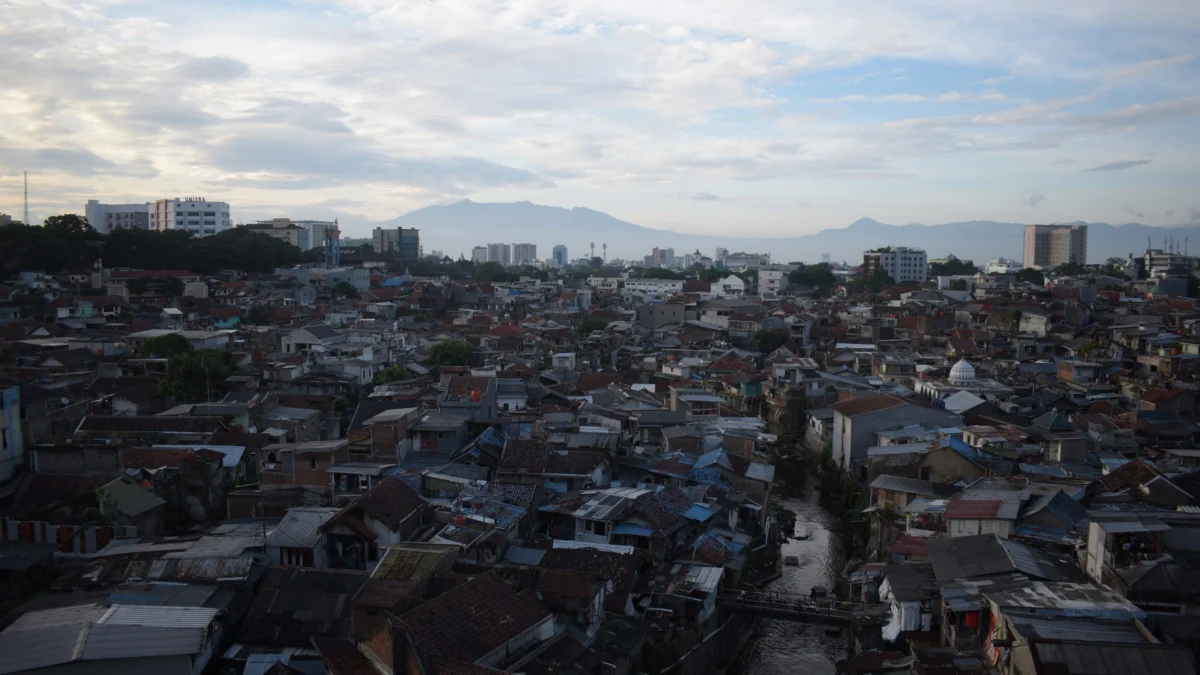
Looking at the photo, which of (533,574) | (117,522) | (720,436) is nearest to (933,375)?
(720,436)

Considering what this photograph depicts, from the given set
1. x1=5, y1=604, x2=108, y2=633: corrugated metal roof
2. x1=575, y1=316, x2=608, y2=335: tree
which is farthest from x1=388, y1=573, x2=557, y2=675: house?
x1=575, y1=316, x2=608, y2=335: tree

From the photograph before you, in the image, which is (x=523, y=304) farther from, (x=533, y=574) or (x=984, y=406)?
(x=533, y=574)

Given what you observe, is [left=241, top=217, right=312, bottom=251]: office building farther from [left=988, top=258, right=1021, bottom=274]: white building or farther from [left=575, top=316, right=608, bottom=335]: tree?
[left=988, top=258, right=1021, bottom=274]: white building

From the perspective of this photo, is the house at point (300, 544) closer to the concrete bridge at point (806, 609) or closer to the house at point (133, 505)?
the house at point (133, 505)

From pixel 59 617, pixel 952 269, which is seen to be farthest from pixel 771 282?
pixel 59 617

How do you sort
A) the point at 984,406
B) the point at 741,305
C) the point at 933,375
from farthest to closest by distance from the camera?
the point at 741,305 → the point at 933,375 → the point at 984,406

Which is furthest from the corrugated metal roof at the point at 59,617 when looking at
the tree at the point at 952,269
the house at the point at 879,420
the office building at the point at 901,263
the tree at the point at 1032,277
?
the tree at the point at 952,269
